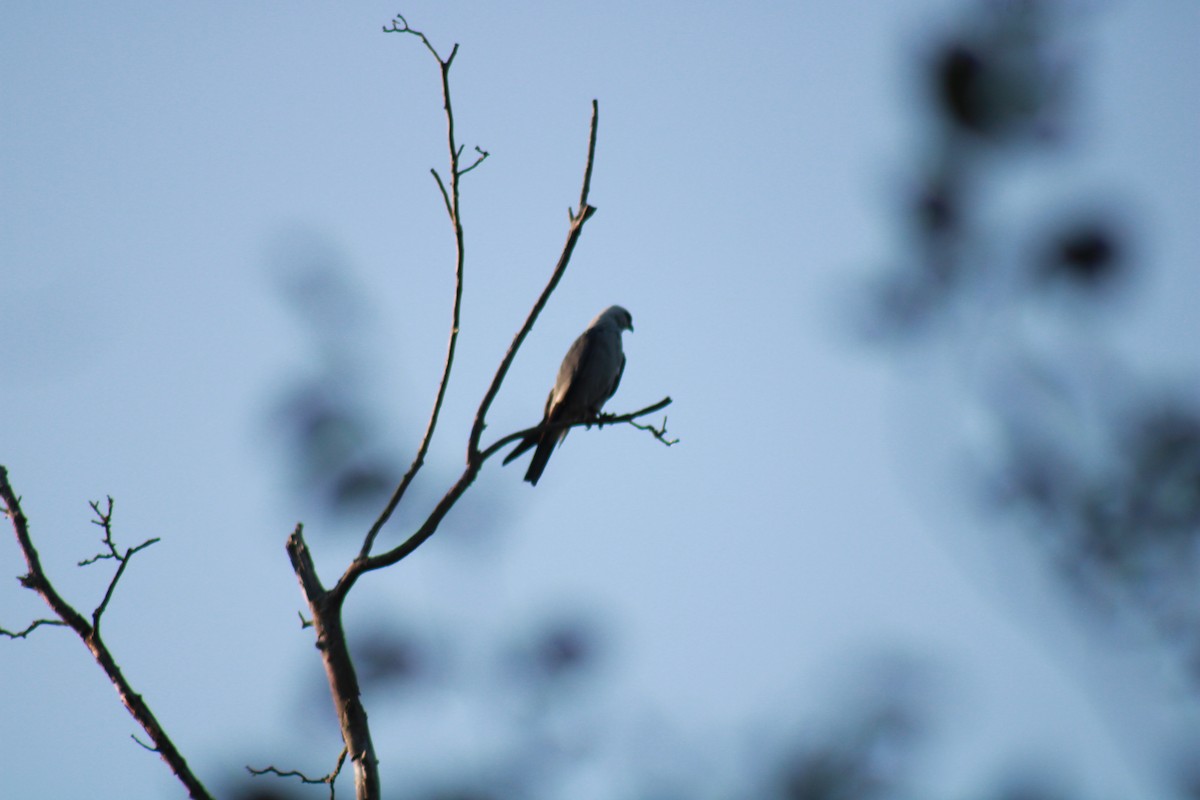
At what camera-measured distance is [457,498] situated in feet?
11.9

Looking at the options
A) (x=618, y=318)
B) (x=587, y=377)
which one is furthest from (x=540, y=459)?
(x=618, y=318)

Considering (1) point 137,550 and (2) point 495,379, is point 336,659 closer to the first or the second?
(1) point 137,550

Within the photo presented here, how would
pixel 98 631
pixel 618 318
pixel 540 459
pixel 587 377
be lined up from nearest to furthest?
1. pixel 98 631
2. pixel 540 459
3. pixel 587 377
4. pixel 618 318

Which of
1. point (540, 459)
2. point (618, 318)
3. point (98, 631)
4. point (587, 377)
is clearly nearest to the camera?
point (98, 631)

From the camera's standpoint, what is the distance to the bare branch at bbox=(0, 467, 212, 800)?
3162 mm

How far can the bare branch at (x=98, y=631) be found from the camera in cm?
316

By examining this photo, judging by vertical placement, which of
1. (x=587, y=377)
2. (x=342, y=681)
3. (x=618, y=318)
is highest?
(x=618, y=318)

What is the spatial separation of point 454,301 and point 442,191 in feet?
1.27

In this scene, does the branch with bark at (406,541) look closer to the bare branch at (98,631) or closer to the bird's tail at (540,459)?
the bare branch at (98,631)

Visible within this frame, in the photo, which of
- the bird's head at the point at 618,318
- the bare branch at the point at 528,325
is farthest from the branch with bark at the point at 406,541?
the bird's head at the point at 618,318

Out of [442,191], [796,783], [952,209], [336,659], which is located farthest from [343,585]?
[952,209]

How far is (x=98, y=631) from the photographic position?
343 centimetres

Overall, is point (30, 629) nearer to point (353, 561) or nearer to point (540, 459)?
point (353, 561)

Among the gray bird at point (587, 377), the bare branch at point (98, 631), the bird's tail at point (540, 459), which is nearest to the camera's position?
the bare branch at point (98, 631)
